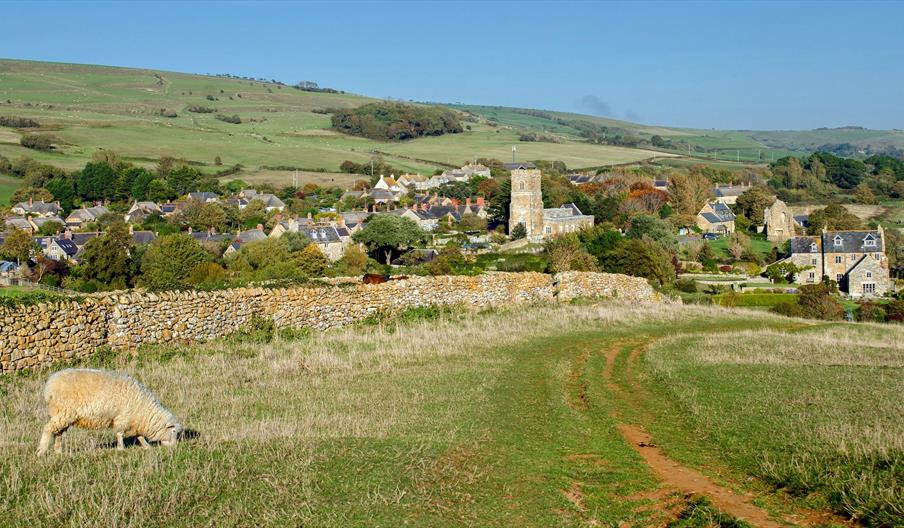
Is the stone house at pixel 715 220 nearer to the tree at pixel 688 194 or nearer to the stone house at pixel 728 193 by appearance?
the tree at pixel 688 194

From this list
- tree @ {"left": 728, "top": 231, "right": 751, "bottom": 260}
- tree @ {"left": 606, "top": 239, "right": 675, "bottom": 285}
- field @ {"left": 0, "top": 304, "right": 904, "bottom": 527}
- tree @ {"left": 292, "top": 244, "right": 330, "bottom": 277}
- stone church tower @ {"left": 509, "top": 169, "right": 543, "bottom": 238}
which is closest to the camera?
field @ {"left": 0, "top": 304, "right": 904, "bottom": 527}

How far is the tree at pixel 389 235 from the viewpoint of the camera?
287ft

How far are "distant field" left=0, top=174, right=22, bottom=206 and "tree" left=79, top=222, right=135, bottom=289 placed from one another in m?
55.3

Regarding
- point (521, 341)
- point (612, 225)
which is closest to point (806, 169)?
point (612, 225)

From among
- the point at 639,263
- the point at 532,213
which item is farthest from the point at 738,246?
the point at 639,263

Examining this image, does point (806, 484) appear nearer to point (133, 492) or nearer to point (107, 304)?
point (133, 492)

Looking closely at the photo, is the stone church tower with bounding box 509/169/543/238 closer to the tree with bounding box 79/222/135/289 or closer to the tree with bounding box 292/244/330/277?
the tree with bounding box 292/244/330/277

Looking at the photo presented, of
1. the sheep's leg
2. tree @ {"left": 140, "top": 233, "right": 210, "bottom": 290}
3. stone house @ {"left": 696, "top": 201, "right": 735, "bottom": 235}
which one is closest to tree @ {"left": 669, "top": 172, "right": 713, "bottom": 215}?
stone house @ {"left": 696, "top": 201, "right": 735, "bottom": 235}

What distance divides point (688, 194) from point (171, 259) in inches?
3272

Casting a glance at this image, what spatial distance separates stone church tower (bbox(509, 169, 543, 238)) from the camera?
106 m

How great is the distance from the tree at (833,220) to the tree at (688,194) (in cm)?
1773

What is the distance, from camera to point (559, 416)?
538 inches

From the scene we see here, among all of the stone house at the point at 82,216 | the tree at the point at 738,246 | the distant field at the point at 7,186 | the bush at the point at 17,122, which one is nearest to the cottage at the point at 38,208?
the stone house at the point at 82,216

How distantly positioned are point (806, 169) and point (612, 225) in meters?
95.3
